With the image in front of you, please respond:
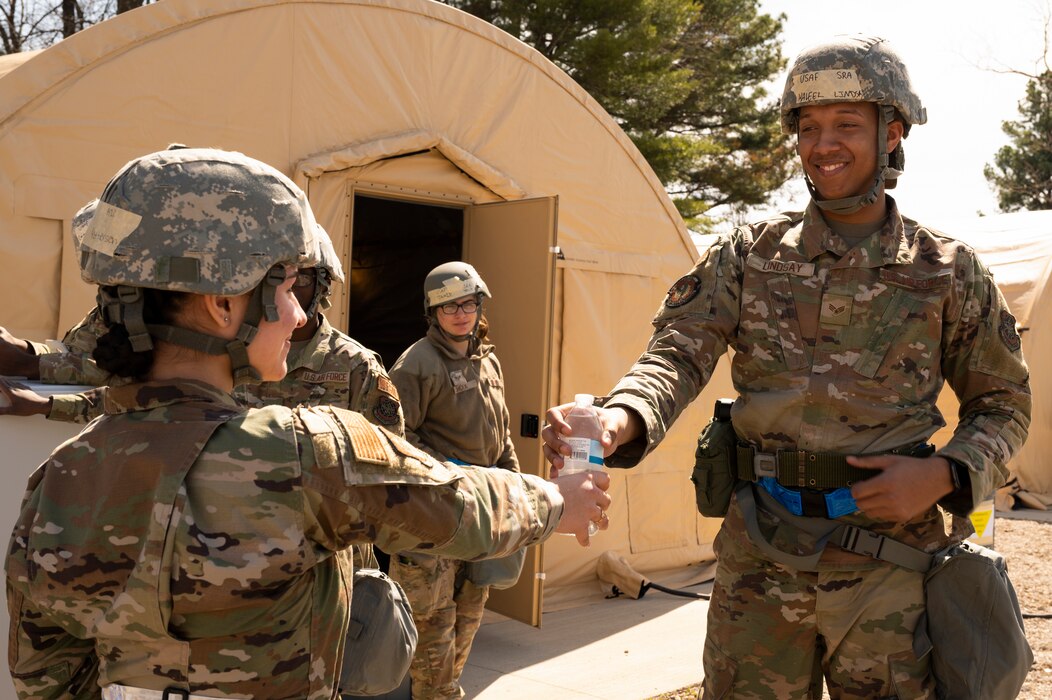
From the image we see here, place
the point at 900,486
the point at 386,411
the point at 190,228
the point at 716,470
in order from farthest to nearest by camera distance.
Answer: the point at 386,411, the point at 716,470, the point at 900,486, the point at 190,228

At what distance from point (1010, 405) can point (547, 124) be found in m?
4.80

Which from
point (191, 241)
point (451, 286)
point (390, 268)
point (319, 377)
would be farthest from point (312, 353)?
point (390, 268)

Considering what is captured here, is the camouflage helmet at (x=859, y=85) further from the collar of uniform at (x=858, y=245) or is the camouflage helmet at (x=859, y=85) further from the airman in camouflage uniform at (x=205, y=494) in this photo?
the airman in camouflage uniform at (x=205, y=494)

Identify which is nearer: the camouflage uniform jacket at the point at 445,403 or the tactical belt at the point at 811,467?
the tactical belt at the point at 811,467

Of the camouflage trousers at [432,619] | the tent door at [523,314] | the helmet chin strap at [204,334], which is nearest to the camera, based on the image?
the helmet chin strap at [204,334]

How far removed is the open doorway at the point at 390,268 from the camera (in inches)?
319

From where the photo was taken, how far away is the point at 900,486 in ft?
8.14

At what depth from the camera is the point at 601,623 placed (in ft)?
22.4

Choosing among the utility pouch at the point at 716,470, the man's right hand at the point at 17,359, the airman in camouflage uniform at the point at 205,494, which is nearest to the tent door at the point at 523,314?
the man's right hand at the point at 17,359

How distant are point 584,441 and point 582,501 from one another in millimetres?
139

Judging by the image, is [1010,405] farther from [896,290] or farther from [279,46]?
[279,46]

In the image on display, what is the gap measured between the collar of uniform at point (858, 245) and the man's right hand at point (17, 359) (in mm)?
2740

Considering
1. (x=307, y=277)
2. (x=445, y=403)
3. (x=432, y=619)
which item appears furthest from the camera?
(x=445, y=403)

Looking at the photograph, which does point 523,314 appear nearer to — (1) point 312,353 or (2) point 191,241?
(1) point 312,353
